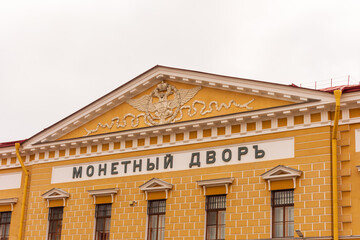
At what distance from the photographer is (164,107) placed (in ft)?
89.1

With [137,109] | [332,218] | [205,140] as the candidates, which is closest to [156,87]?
[137,109]

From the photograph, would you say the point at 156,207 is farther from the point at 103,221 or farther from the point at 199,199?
the point at 103,221

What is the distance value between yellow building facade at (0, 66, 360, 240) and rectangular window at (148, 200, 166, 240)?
51mm

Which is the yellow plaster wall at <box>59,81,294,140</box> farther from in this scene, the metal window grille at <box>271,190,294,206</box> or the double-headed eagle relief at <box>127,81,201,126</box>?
the metal window grille at <box>271,190,294,206</box>

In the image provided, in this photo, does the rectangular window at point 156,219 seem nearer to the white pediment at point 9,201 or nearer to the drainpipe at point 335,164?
the drainpipe at point 335,164

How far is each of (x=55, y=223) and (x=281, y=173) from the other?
430 inches

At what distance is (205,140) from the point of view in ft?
84.2

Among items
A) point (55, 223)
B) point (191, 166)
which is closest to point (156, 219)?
Result: point (191, 166)

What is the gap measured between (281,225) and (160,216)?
5.20 metres

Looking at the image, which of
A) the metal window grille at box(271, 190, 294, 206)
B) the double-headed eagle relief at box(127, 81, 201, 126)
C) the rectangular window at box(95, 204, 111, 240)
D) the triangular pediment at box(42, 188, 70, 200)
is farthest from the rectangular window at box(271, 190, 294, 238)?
the triangular pediment at box(42, 188, 70, 200)

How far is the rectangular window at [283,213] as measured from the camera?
23.0 meters

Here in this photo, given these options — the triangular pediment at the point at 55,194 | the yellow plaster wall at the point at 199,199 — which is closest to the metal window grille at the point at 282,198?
the yellow plaster wall at the point at 199,199

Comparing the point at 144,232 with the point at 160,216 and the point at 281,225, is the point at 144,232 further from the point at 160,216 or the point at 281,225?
the point at 281,225

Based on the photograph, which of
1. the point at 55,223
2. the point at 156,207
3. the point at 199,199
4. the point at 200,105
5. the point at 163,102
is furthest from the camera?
the point at 55,223
